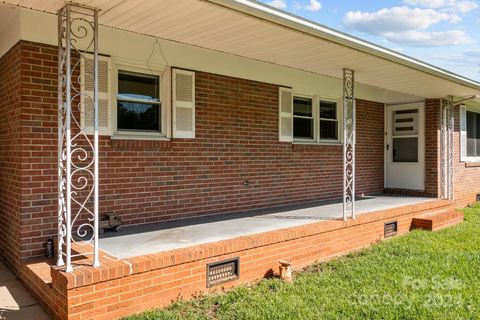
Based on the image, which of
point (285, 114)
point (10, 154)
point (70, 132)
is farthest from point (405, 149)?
point (10, 154)

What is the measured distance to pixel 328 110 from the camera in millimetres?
9336

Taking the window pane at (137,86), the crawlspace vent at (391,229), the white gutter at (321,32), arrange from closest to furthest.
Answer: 1. the white gutter at (321,32)
2. the window pane at (137,86)
3. the crawlspace vent at (391,229)

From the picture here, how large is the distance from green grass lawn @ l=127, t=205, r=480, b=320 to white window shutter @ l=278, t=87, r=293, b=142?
2758 millimetres

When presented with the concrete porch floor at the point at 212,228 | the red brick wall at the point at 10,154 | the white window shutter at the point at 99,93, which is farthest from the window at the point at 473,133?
the red brick wall at the point at 10,154

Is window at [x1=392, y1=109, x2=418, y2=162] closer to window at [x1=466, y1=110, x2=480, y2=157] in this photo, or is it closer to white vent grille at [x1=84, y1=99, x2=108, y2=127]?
window at [x1=466, y1=110, x2=480, y2=157]

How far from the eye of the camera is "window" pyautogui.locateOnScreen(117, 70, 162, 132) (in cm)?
585

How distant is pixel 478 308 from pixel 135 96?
15.9ft

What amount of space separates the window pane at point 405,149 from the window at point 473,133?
2.22m

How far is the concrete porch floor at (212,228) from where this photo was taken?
4.73 meters

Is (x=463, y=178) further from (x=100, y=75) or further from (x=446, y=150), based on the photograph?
(x=100, y=75)

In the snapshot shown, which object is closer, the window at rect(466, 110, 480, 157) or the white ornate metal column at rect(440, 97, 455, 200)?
the white ornate metal column at rect(440, 97, 455, 200)

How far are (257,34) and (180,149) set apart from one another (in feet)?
7.42

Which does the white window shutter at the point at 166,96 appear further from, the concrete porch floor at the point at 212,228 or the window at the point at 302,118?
the window at the point at 302,118

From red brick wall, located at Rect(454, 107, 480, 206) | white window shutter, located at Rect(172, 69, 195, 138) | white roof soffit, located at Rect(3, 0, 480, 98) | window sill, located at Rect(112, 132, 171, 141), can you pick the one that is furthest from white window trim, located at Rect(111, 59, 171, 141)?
red brick wall, located at Rect(454, 107, 480, 206)
